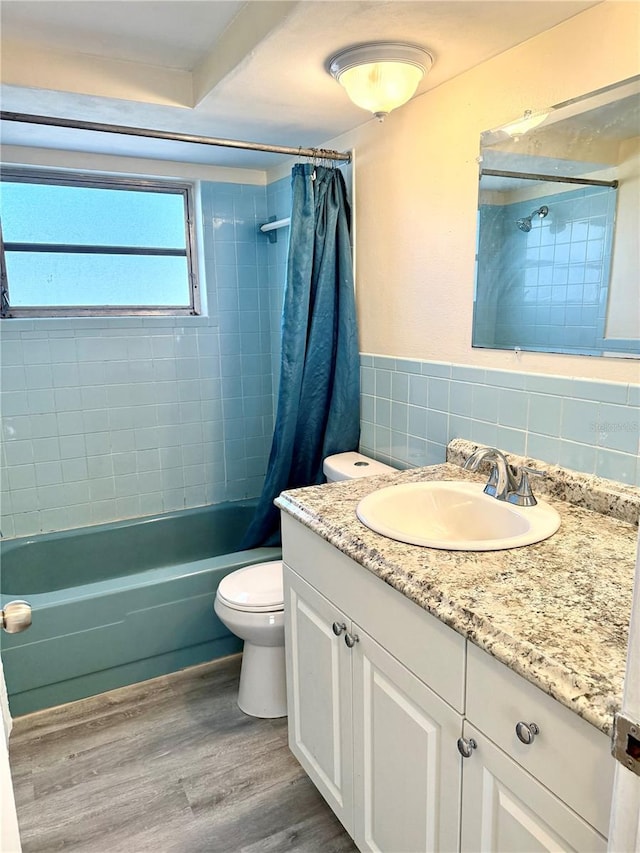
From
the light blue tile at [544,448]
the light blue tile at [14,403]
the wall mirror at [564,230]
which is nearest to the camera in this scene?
the wall mirror at [564,230]

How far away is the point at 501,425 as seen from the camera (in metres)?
1.67

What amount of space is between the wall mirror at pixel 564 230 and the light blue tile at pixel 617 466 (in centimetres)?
24

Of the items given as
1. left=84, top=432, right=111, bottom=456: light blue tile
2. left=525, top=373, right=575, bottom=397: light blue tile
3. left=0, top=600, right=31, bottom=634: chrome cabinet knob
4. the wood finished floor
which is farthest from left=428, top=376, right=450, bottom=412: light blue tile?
left=84, top=432, right=111, bottom=456: light blue tile

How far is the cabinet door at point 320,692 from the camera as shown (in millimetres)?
1408

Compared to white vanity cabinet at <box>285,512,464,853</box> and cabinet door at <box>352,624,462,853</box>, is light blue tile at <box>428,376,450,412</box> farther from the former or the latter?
cabinet door at <box>352,624,462,853</box>

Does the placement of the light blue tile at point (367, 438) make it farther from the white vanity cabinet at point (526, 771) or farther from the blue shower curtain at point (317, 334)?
the white vanity cabinet at point (526, 771)

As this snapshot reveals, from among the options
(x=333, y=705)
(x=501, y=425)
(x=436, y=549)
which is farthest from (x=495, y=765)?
(x=501, y=425)

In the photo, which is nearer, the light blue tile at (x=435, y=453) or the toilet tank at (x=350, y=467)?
the light blue tile at (x=435, y=453)

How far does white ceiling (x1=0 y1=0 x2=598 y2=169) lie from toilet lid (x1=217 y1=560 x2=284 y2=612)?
1655 millimetres

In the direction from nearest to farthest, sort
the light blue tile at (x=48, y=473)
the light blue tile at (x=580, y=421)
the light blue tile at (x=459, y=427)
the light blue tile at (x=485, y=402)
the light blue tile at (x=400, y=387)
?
the light blue tile at (x=580, y=421), the light blue tile at (x=485, y=402), the light blue tile at (x=459, y=427), the light blue tile at (x=400, y=387), the light blue tile at (x=48, y=473)

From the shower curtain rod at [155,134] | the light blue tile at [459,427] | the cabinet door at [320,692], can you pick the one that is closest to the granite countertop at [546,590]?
the cabinet door at [320,692]

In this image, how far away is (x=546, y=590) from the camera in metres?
1.03

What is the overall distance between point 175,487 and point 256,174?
166 cm

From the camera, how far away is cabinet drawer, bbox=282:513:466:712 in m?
1.03
